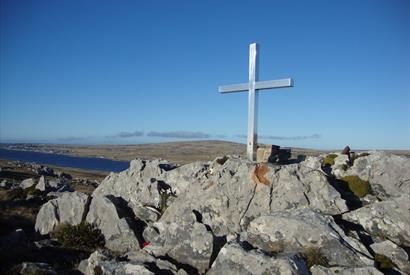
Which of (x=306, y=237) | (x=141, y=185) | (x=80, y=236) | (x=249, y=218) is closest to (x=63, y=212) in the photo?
(x=80, y=236)

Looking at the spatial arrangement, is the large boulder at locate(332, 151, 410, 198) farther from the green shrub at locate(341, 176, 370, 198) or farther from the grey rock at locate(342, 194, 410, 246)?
the grey rock at locate(342, 194, 410, 246)

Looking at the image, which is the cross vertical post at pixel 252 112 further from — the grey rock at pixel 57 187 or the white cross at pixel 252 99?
the grey rock at pixel 57 187

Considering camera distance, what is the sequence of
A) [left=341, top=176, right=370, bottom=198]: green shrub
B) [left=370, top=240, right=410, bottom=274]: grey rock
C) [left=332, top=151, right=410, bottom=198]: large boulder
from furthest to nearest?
[left=341, top=176, right=370, bottom=198]: green shrub → [left=332, top=151, right=410, bottom=198]: large boulder → [left=370, top=240, right=410, bottom=274]: grey rock

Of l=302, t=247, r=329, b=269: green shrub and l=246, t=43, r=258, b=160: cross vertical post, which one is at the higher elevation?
l=246, t=43, r=258, b=160: cross vertical post

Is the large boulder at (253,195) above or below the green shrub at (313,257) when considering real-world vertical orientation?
above

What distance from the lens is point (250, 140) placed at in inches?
773

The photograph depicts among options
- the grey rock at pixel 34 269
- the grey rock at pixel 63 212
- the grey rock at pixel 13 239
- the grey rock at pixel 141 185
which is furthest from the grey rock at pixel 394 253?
the grey rock at pixel 13 239

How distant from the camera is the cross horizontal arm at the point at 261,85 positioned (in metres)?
17.8

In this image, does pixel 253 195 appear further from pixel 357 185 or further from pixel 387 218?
pixel 387 218

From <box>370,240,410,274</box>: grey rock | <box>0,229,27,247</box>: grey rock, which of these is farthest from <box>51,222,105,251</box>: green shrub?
<box>370,240,410,274</box>: grey rock

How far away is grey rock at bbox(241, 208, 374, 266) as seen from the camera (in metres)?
12.6

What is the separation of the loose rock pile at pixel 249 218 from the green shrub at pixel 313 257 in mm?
34

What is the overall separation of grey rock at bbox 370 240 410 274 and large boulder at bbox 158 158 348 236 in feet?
6.84

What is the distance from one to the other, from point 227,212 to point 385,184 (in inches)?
278
